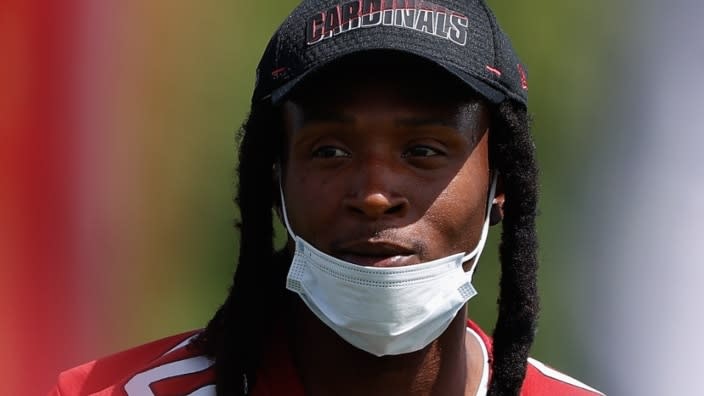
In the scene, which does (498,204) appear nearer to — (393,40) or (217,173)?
(393,40)

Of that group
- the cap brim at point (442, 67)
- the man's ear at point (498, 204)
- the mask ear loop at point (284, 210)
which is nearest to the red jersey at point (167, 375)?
the mask ear loop at point (284, 210)

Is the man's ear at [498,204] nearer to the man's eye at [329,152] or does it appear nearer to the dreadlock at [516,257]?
the dreadlock at [516,257]

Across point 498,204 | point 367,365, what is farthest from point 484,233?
point 367,365

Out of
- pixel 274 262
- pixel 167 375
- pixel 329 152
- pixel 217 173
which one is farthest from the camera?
pixel 217 173

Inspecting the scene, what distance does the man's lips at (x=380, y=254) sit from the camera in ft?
8.56

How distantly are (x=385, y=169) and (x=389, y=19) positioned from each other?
372 millimetres

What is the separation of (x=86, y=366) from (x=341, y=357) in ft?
2.29

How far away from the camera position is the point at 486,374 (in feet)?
10.0

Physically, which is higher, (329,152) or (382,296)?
(329,152)

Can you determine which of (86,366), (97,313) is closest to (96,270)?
(97,313)

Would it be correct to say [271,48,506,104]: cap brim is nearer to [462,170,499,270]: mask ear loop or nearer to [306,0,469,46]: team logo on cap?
[306,0,469,46]: team logo on cap

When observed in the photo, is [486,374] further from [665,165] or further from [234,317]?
[665,165]

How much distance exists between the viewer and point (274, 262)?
3.00 m

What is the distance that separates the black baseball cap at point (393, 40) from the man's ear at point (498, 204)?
0.27 meters
